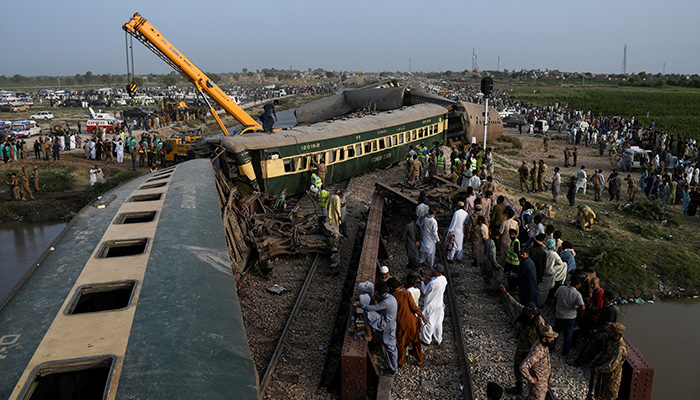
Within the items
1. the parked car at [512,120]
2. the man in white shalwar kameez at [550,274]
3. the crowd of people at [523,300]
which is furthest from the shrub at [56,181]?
the parked car at [512,120]

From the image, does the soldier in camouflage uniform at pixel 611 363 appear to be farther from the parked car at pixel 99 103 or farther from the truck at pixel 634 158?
the parked car at pixel 99 103

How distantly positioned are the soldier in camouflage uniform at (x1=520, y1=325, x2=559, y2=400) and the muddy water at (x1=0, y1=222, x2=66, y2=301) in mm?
14307

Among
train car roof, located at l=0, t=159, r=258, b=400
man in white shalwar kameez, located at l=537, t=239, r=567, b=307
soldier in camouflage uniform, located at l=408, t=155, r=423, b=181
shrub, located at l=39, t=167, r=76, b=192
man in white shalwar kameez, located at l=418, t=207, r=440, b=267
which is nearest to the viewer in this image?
train car roof, located at l=0, t=159, r=258, b=400

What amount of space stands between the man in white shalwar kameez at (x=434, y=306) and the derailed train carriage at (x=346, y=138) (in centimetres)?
998

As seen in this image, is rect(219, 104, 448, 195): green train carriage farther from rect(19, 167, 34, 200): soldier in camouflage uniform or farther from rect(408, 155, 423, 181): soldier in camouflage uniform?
rect(19, 167, 34, 200): soldier in camouflage uniform

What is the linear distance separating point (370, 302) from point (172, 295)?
13.0 feet

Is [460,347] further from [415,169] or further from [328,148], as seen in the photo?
[328,148]

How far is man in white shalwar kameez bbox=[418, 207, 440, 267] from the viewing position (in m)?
12.5

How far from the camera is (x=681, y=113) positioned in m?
63.8

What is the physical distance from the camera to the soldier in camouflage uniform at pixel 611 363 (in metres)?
7.25

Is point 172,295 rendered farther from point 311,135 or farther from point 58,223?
point 58,223

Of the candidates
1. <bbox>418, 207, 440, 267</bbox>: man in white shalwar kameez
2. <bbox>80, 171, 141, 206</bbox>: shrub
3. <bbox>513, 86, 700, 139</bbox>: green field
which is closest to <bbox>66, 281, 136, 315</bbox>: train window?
<bbox>418, 207, 440, 267</bbox>: man in white shalwar kameez

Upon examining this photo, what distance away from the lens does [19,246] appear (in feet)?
60.4

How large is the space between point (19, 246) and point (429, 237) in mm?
15601
